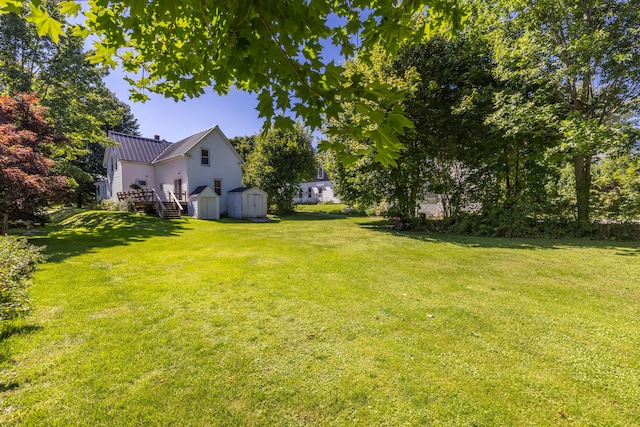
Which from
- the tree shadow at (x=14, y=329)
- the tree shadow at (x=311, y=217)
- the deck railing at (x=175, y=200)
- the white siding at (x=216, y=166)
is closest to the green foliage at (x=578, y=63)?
the tree shadow at (x=311, y=217)

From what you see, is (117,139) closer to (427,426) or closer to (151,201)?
(151,201)

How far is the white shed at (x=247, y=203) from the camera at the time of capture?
67.5ft

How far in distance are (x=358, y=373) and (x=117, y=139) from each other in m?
29.2

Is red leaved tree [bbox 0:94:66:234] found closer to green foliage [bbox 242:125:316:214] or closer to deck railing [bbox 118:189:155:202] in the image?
deck railing [bbox 118:189:155:202]

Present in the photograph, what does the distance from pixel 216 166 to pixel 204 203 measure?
409 cm

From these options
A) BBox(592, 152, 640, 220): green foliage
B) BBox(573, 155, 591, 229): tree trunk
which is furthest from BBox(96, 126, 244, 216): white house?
BBox(592, 152, 640, 220): green foliage

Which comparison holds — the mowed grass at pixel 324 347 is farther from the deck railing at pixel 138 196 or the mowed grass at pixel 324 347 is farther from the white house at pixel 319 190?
the white house at pixel 319 190

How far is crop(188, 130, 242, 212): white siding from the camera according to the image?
66.6ft

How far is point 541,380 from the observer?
8.41ft

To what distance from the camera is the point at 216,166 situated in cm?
2167

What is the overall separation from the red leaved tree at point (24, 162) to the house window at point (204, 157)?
9358mm

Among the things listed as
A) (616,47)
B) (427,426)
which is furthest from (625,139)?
(427,426)

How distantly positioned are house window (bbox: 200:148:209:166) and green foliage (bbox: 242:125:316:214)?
4.11m

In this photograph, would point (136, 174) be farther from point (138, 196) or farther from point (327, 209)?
point (327, 209)
